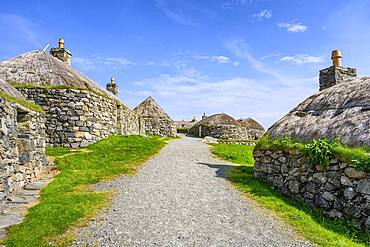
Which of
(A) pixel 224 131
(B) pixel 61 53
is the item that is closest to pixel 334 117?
(B) pixel 61 53

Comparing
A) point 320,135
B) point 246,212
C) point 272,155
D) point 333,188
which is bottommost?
point 246,212

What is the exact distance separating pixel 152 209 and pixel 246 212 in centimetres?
230

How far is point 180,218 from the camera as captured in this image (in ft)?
22.7

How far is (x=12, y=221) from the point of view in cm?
684

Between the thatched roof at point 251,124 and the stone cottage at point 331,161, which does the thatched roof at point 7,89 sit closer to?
the stone cottage at point 331,161

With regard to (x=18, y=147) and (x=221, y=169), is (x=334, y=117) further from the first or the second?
(x=18, y=147)

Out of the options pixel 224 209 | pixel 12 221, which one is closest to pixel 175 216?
pixel 224 209

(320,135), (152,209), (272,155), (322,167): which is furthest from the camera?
(272,155)

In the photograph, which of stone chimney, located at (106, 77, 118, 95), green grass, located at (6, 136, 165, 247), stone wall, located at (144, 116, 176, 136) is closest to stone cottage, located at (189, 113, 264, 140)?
stone wall, located at (144, 116, 176, 136)

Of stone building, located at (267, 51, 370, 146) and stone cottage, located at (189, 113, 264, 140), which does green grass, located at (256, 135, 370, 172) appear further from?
stone cottage, located at (189, 113, 264, 140)

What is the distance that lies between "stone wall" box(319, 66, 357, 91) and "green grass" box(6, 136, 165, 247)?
878 cm

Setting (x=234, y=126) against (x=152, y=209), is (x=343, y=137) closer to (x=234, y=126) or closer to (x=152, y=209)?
(x=152, y=209)

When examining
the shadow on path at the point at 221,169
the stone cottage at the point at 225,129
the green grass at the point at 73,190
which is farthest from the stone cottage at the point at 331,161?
the stone cottage at the point at 225,129

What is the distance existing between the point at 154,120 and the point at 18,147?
2489 cm
